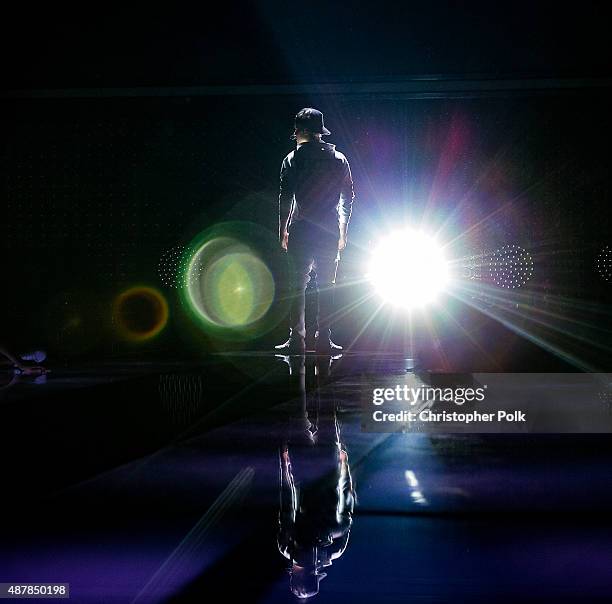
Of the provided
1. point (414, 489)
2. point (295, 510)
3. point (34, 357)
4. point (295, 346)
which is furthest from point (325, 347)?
point (295, 510)

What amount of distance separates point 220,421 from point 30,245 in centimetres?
560

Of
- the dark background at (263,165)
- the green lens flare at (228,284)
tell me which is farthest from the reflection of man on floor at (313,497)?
the dark background at (263,165)

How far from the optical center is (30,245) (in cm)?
757

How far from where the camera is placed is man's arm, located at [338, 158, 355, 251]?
508 cm

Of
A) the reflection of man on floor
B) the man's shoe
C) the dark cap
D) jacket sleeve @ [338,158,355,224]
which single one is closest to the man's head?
the dark cap

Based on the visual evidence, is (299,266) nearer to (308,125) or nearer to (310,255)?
(310,255)

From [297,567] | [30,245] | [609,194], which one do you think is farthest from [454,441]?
[30,245]

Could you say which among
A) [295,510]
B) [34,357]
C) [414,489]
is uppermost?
[34,357]

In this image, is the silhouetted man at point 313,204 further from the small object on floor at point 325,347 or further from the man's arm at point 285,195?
the small object on floor at point 325,347

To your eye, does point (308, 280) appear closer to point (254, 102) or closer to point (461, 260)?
point (461, 260)

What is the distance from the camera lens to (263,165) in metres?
7.38

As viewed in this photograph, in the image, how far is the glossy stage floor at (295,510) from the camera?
1.07m

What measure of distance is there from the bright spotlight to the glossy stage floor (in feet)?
14.8

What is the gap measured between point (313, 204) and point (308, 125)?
49 centimetres
